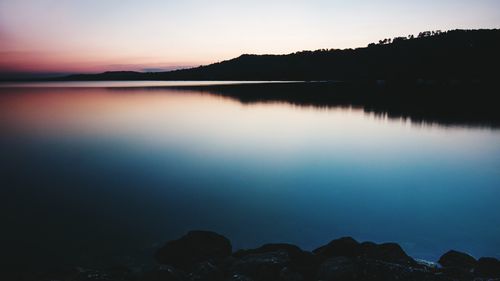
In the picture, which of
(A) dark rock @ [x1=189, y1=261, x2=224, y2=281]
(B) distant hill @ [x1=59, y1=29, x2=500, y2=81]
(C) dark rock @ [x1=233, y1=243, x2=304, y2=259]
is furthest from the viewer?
(B) distant hill @ [x1=59, y1=29, x2=500, y2=81]

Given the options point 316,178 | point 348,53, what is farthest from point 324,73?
point 316,178

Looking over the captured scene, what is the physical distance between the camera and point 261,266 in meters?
6.12

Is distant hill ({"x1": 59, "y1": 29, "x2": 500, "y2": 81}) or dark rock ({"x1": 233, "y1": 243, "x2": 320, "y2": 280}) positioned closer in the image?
dark rock ({"x1": 233, "y1": 243, "x2": 320, "y2": 280})

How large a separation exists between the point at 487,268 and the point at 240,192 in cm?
776

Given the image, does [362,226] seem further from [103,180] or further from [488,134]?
[488,134]

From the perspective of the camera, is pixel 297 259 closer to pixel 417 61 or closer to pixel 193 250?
pixel 193 250

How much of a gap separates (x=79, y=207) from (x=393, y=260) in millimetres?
9312

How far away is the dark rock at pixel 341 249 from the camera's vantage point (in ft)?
23.5

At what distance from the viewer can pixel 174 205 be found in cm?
1098

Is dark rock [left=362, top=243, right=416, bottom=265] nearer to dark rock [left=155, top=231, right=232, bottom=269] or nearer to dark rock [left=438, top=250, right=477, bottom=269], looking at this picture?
dark rock [left=438, top=250, right=477, bottom=269]

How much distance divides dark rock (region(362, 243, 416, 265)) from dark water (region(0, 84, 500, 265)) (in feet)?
5.15

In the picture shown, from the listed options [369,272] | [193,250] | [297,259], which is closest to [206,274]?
[193,250]

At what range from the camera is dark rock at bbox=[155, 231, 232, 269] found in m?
7.18

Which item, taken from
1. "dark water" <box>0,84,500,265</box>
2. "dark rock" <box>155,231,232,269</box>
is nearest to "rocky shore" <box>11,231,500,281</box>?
"dark rock" <box>155,231,232,269</box>
